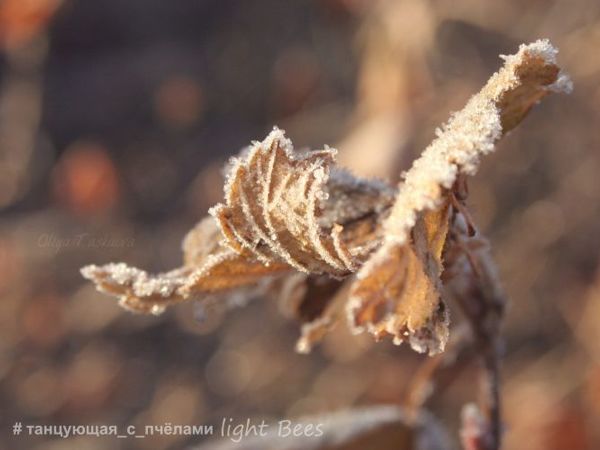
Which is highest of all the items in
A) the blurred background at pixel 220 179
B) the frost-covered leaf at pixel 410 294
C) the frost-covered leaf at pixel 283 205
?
the blurred background at pixel 220 179

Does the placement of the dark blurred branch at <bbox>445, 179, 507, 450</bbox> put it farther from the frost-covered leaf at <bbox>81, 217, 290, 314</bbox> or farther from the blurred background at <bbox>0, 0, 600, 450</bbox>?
the blurred background at <bbox>0, 0, 600, 450</bbox>

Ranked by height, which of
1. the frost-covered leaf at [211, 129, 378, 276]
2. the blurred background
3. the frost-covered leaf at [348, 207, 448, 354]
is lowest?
the frost-covered leaf at [348, 207, 448, 354]

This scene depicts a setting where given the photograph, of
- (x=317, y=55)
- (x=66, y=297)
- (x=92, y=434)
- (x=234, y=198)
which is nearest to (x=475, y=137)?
(x=234, y=198)

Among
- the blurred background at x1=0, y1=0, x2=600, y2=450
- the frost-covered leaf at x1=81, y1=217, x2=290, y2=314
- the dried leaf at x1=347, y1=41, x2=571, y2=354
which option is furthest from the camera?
the blurred background at x1=0, y1=0, x2=600, y2=450

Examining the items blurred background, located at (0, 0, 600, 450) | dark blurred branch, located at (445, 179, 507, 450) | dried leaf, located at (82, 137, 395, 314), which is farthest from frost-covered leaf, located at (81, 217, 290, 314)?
blurred background, located at (0, 0, 600, 450)

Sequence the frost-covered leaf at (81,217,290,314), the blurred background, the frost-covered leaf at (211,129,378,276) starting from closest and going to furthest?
the frost-covered leaf at (211,129,378,276) < the frost-covered leaf at (81,217,290,314) < the blurred background

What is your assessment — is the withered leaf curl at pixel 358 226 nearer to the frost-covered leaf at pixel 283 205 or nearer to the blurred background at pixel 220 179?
the frost-covered leaf at pixel 283 205

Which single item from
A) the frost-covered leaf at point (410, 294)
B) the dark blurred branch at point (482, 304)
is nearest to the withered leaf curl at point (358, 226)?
the frost-covered leaf at point (410, 294)
